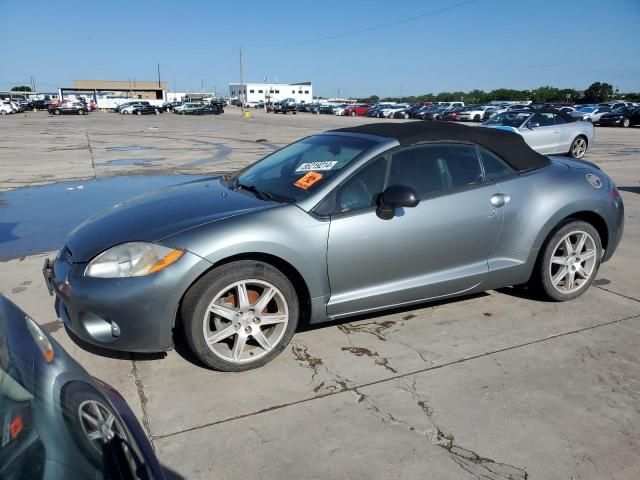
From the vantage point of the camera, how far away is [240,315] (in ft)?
10.6

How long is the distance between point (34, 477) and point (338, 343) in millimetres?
2677

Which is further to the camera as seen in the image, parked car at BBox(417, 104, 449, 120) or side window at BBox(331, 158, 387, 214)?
parked car at BBox(417, 104, 449, 120)

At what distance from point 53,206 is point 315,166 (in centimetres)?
575

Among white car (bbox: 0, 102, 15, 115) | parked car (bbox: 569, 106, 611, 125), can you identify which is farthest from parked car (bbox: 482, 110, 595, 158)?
white car (bbox: 0, 102, 15, 115)

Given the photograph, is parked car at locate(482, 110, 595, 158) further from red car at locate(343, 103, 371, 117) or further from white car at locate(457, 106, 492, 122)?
red car at locate(343, 103, 371, 117)

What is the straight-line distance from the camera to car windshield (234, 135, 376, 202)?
3674 millimetres

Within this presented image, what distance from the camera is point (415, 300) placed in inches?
149

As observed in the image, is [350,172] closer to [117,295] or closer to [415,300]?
[415,300]

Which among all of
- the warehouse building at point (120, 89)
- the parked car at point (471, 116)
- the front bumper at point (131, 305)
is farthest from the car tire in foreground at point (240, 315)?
the warehouse building at point (120, 89)

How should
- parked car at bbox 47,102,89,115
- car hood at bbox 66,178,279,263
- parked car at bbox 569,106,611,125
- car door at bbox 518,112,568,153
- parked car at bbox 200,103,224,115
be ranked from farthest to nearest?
1. parked car at bbox 200,103,224,115
2. parked car at bbox 47,102,89,115
3. parked car at bbox 569,106,611,125
4. car door at bbox 518,112,568,153
5. car hood at bbox 66,178,279,263

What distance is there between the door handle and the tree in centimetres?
7706

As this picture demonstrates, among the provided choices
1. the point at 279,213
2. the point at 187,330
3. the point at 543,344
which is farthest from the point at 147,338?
the point at 543,344

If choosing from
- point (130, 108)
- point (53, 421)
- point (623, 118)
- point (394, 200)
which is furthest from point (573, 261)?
point (130, 108)

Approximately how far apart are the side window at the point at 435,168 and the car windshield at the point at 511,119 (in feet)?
35.7
